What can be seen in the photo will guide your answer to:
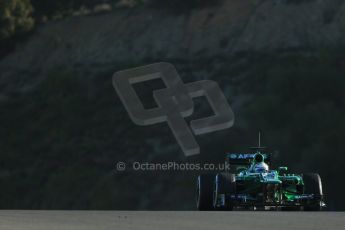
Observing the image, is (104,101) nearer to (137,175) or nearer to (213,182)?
(137,175)

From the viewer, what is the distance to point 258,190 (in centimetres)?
2536

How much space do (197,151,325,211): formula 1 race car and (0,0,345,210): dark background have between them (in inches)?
1058

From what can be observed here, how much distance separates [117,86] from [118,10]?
11.1 m

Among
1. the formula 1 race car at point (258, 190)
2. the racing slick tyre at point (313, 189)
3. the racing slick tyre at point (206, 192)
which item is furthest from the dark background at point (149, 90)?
the racing slick tyre at point (206, 192)

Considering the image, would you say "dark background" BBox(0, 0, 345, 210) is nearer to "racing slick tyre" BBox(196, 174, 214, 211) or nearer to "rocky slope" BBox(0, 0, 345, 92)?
"rocky slope" BBox(0, 0, 345, 92)

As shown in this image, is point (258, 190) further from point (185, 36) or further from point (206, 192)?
point (185, 36)

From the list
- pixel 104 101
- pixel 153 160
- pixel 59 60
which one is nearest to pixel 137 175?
pixel 153 160

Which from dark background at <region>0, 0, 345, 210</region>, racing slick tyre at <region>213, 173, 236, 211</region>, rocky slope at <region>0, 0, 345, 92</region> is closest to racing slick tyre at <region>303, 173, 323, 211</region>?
racing slick tyre at <region>213, 173, 236, 211</region>

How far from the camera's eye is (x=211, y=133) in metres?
61.8

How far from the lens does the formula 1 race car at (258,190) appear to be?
24734mm

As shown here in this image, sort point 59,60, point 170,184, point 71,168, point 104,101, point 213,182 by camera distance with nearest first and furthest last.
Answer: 1. point 213,182
2. point 170,184
3. point 71,168
4. point 104,101
5. point 59,60

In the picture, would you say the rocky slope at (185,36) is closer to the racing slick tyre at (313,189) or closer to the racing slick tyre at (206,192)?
the racing slick tyre at (313,189)

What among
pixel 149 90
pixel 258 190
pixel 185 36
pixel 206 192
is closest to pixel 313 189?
pixel 258 190

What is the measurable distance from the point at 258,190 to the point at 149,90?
4144 centimetres
